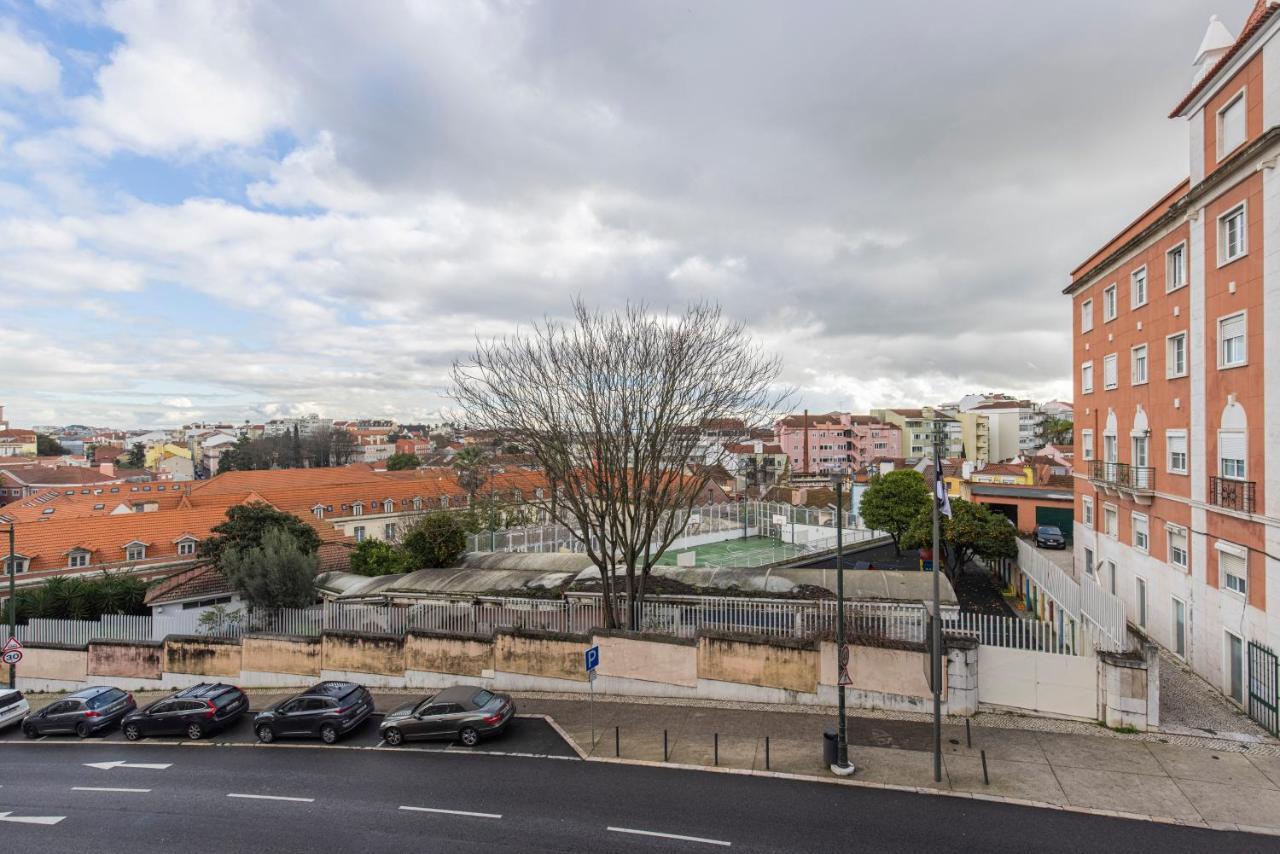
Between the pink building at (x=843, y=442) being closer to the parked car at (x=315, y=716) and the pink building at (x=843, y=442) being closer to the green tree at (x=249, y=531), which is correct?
the green tree at (x=249, y=531)

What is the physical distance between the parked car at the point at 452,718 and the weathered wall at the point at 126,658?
1257 cm

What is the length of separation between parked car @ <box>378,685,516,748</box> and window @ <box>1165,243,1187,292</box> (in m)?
22.0

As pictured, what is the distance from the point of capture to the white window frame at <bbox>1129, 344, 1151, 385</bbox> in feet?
68.8

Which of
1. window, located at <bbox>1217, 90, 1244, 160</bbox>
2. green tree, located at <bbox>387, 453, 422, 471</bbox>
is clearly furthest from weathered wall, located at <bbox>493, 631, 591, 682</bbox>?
green tree, located at <bbox>387, 453, 422, 471</bbox>

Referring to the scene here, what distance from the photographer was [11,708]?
1945 cm

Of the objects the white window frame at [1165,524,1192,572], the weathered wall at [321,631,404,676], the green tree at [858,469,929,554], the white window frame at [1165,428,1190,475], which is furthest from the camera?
the green tree at [858,469,929,554]

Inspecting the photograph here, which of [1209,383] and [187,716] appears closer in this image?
[187,716]

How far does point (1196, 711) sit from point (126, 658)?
31608mm

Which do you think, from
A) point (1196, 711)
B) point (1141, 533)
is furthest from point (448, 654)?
point (1141, 533)

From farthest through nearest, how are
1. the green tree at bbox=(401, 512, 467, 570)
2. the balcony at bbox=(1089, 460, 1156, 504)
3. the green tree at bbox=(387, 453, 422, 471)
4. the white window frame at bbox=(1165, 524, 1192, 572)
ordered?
the green tree at bbox=(387, 453, 422, 471) → the green tree at bbox=(401, 512, 467, 570) → the balcony at bbox=(1089, 460, 1156, 504) → the white window frame at bbox=(1165, 524, 1192, 572)

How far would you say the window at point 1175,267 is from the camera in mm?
18516

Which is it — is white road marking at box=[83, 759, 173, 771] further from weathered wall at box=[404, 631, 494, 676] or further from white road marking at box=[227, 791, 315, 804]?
weathered wall at box=[404, 631, 494, 676]

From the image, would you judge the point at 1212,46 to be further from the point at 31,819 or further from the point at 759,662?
the point at 31,819

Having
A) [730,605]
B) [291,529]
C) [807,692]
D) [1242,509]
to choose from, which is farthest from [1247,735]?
[291,529]
